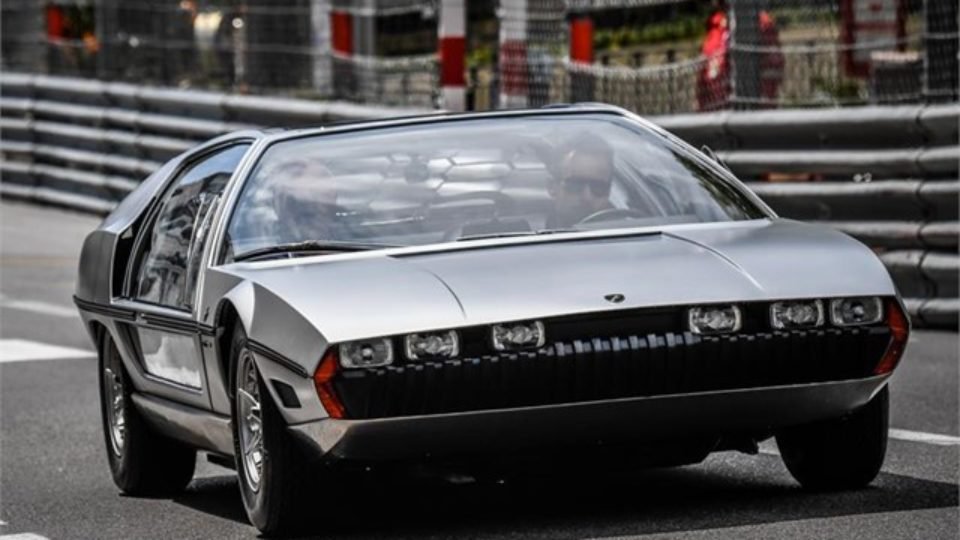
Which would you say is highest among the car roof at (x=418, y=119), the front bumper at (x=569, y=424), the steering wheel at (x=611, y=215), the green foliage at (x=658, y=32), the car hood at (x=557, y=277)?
the car roof at (x=418, y=119)

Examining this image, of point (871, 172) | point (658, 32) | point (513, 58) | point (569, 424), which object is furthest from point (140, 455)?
point (513, 58)

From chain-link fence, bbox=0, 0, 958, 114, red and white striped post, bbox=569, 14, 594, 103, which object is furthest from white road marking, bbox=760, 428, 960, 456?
red and white striped post, bbox=569, 14, 594, 103

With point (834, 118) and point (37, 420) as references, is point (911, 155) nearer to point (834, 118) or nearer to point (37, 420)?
point (834, 118)

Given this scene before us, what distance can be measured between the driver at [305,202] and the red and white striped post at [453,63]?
408 inches

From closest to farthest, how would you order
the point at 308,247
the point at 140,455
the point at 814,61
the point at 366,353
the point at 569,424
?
the point at 366,353 → the point at 569,424 → the point at 308,247 → the point at 140,455 → the point at 814,61

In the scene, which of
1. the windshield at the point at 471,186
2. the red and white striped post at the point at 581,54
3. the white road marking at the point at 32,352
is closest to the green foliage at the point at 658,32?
the red and white striped post at the point at 581,54

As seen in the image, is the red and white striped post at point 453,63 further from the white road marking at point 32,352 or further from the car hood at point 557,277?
the car hood at point 557,277

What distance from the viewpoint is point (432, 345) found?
6273mm

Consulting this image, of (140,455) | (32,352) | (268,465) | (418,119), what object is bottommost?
(32,352)

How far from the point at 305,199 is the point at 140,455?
132 centimetres

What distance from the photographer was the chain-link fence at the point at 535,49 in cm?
1493

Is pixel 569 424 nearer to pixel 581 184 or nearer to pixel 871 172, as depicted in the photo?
pixel 581 184

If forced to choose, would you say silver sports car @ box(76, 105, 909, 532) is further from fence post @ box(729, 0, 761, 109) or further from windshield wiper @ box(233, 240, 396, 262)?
fence post @ box(729, 0, 761, 109)

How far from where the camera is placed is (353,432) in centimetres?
625
